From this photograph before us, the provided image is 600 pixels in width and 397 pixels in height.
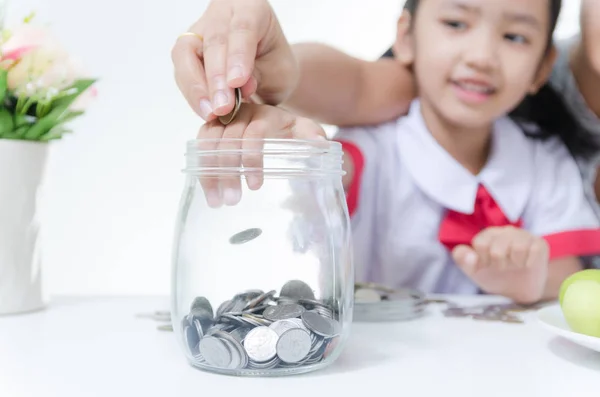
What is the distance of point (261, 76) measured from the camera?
591 mm

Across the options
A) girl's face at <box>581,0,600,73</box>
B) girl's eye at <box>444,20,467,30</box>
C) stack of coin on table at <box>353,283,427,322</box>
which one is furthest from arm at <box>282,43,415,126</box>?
stack of coin on table at <box>353,283,427,322</box>

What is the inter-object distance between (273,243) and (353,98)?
52 cm

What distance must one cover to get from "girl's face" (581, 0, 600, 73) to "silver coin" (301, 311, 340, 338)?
66 cm

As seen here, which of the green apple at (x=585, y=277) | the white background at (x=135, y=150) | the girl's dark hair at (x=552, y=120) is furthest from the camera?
the white background at (x=135, y=150)

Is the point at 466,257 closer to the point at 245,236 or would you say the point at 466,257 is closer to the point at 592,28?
the point at 245,236

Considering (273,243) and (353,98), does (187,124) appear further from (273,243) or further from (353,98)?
(273,243)

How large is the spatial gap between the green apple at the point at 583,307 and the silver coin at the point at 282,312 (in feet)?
0.68

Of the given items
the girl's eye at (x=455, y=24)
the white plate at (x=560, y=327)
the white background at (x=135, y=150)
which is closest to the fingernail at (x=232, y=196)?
the white plate at (x=560, y=327)

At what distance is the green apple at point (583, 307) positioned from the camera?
0.46 meters

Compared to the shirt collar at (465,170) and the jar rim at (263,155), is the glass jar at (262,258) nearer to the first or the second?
the jar rim at (263,155)

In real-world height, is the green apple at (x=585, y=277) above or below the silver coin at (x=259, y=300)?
below

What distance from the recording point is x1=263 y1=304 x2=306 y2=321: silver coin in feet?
1.32

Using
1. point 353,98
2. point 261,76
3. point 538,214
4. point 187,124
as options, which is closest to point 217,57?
point 261,76

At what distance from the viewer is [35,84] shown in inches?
24.0
